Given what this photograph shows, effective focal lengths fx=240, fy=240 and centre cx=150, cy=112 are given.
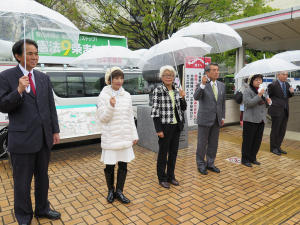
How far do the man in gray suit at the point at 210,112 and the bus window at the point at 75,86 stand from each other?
3.10 metres

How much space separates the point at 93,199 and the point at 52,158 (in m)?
2.38

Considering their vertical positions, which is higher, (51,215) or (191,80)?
(191,80)

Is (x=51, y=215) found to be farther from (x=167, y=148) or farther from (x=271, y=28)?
(x=271, y=28)

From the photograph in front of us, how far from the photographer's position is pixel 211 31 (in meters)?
4.16

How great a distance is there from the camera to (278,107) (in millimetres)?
5594

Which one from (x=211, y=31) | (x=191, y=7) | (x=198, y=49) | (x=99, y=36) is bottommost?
(x=198, y=49)

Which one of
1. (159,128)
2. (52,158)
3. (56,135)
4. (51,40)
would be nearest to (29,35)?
(51,40)

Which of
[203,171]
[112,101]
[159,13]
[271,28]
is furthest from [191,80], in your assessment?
[112,101]

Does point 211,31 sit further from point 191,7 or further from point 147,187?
point 191,7

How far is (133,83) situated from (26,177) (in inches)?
186

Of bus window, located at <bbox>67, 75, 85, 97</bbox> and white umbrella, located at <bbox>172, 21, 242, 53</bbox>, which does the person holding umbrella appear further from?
bus window, located at <bbox>67, 75, 85, 97</bbox>

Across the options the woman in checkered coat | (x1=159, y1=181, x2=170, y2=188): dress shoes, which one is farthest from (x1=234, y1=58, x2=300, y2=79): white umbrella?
(x1=159, y1=181, x2=170, y2=188): dress shoes

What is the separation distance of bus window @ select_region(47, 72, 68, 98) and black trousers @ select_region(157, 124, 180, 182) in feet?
10.0

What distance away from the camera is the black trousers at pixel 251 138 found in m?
4.77
